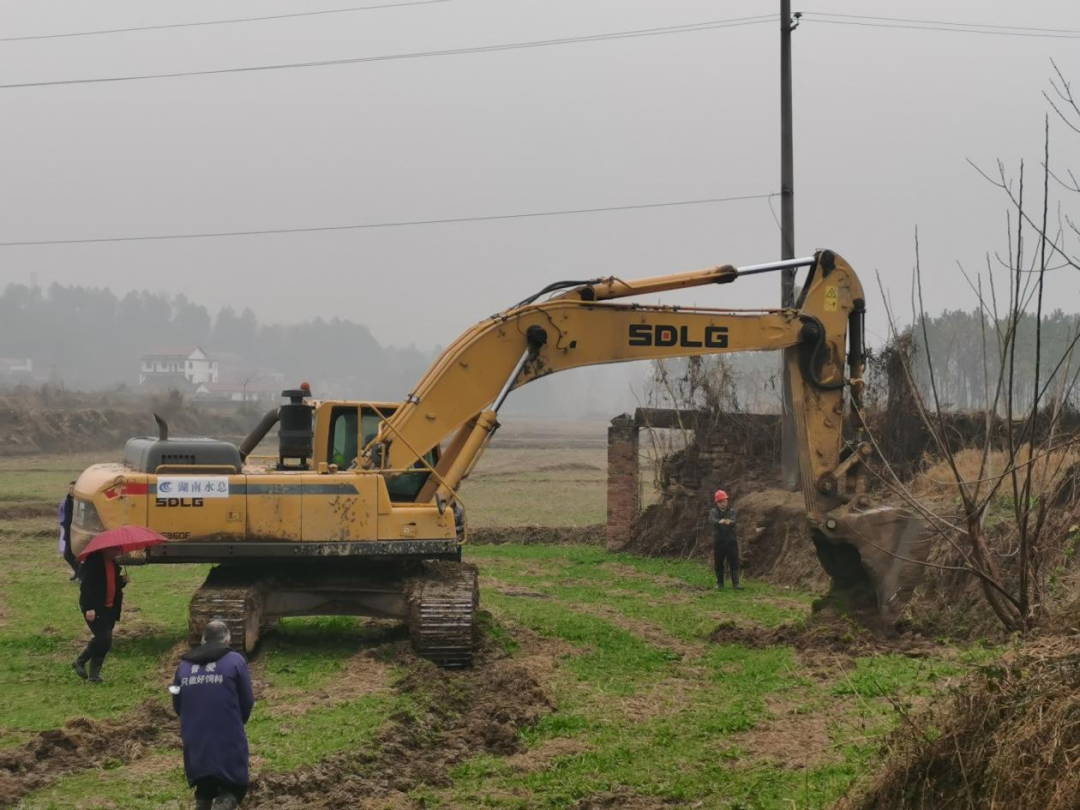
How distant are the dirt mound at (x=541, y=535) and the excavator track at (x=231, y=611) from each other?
1283 cm

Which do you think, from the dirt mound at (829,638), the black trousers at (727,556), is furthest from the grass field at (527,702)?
the black trousers at (727,556)

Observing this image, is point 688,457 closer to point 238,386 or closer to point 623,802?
point 623,802

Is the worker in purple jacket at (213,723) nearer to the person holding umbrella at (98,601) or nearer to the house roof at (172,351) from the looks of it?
the person holding umbrella at (98,601)

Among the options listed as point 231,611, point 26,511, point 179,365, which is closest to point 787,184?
point 231,611

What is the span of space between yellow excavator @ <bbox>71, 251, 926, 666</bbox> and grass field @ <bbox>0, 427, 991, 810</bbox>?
0.76m

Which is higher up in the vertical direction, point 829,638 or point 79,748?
point 829,638

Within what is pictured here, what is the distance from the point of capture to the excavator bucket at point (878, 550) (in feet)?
43.7

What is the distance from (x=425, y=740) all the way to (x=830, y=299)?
739 centimetres

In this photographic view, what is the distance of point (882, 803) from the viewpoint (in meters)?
6.25

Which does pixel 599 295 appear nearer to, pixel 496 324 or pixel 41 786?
pixel 496 324

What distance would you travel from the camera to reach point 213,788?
7.32 meters

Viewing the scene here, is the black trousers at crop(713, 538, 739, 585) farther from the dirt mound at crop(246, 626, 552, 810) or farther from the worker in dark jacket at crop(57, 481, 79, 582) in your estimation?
the worker in dark jacket at crop(57, 481, 79, 582)

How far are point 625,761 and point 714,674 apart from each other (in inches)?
132

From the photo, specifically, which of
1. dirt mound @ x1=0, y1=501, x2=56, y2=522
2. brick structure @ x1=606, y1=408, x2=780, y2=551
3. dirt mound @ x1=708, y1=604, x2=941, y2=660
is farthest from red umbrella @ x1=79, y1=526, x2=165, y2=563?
dirt mound @ x1=0, y1=501, x2=56, y2=522
